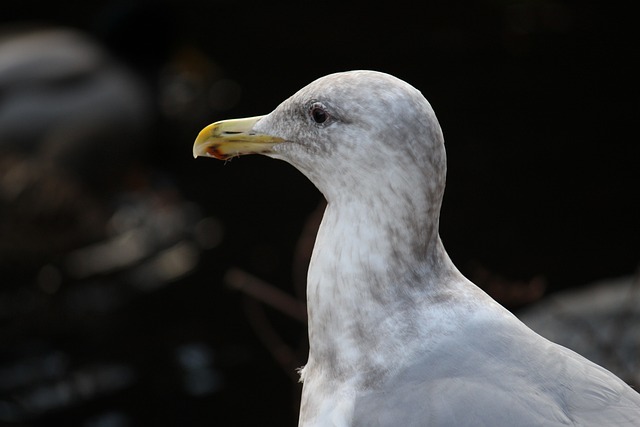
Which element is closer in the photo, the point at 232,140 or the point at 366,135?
the point at 366,135

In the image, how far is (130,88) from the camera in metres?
7.41

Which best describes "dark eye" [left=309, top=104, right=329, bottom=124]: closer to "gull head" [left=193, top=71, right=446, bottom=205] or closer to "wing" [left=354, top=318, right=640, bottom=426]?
"gull head" [left=193, top=71, right=446, bottom=205]

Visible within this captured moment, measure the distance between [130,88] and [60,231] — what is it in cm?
176

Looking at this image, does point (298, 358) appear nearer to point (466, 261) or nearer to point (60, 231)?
point (466, 261)

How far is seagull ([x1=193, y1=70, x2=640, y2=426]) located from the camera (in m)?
2.05

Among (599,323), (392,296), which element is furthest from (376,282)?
(599,323)

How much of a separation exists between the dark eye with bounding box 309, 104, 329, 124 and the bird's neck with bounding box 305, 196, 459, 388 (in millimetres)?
161

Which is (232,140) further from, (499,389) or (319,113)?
(499,389)

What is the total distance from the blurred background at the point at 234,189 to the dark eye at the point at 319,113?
130cm

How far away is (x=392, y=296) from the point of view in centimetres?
215

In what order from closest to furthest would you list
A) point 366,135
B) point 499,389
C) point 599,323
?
point 499,389 < point 366,135 < point 599,323

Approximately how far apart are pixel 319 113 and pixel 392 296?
367mm

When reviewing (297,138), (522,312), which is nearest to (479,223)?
(522,312)

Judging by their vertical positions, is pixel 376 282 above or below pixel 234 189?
above
